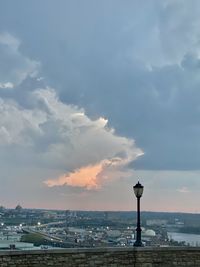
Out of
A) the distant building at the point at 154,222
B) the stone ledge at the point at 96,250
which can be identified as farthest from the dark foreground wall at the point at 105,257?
the distant building at the point at 154,222

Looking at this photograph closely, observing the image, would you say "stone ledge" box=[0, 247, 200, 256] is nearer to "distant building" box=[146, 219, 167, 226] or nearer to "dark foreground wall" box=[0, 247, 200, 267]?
"dark foreground wall" box=[0, 247, 200, 267]

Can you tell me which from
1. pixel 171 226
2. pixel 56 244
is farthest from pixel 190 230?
pixel 56 244

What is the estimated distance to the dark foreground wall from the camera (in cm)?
1669

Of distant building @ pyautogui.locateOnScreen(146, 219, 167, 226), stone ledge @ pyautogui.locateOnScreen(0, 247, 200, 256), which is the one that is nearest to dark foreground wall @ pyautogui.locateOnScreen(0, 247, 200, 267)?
stone ledge @ pyautogui.locateOnScreen(0, 247, 200, 256)

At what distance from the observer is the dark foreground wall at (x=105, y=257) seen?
54.7 ft

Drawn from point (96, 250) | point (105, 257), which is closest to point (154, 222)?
point (105, 257)

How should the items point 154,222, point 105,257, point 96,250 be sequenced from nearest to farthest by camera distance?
point 96,250, point 105,257, point 154,222

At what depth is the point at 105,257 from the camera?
703 inches

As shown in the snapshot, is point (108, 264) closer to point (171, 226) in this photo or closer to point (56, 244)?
point (56, 244)

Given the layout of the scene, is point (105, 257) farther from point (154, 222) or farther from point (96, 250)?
point (154, 222)

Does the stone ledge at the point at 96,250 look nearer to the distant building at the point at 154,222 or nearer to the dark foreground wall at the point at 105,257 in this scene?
the dark foreground wall at the point at 105,257

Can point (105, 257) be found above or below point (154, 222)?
below

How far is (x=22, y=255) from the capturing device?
656 inches

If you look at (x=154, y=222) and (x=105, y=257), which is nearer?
(x=105, y=257)
